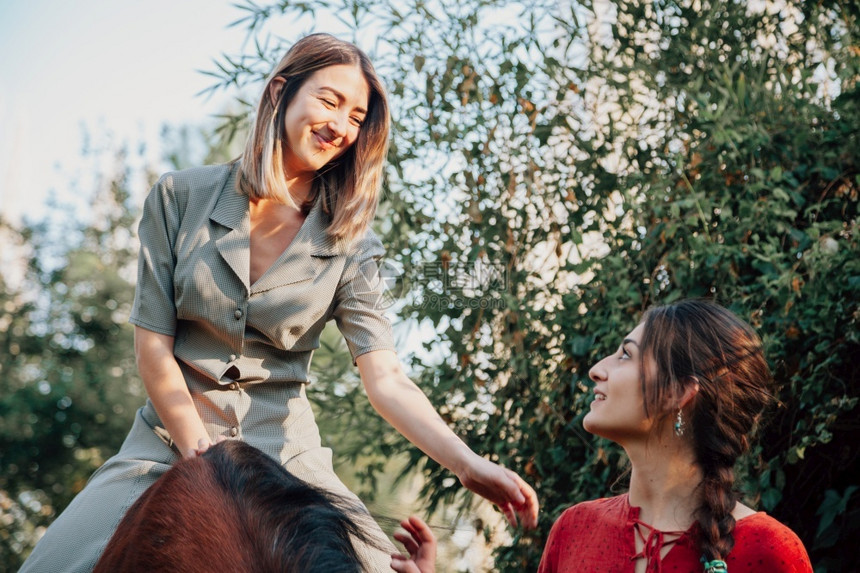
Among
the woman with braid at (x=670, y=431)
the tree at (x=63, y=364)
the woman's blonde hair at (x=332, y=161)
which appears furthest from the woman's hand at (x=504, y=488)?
the tree at (x=63, y=364)

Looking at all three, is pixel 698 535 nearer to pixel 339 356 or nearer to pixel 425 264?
pixel 425 264

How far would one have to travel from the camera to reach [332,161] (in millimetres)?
2434

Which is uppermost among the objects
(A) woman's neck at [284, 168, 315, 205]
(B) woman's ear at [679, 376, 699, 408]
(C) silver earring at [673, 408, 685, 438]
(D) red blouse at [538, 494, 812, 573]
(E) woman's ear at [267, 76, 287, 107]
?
(E) woman's ear at [267, 76, 287, 107]

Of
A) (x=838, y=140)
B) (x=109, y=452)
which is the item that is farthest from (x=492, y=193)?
(x=109, y=452)

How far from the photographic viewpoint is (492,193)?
3.71 metres

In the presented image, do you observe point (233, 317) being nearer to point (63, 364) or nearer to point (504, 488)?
point (504, 488)

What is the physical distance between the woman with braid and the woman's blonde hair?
0.80 meters

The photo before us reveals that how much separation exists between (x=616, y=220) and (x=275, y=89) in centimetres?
157

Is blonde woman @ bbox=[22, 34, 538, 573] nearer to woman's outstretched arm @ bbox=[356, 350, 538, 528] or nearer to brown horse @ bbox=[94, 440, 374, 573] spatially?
woman's outstretched arm @ bbox=[356, 350, 538, 528]

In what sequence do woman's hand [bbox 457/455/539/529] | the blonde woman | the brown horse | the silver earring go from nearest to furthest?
the brown horse < woman's hand [bbox 457/455/539/529] < the blonde woman < the silver earring

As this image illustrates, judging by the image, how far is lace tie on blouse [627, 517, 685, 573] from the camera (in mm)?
2070

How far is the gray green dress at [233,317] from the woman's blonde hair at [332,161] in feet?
0.25

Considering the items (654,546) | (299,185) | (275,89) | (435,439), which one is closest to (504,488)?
(435,439)

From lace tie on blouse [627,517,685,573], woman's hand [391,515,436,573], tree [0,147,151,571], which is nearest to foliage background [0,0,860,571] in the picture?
lace tie on blouse [627,517,685,573]
